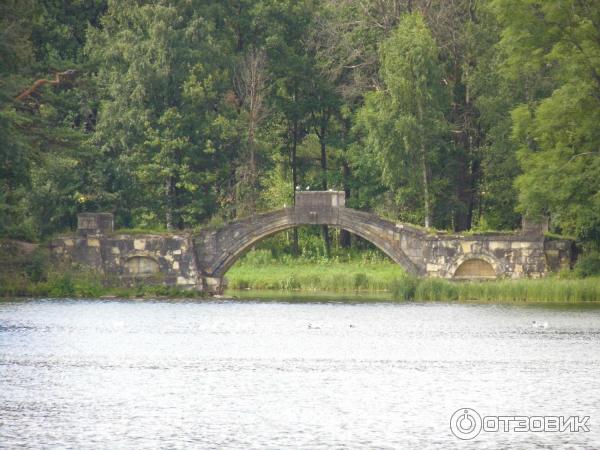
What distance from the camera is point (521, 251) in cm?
6656

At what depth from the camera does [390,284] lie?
65.1 m

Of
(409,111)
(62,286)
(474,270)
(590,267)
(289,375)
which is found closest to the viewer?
(289,375)

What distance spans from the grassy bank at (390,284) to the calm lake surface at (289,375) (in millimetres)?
3202

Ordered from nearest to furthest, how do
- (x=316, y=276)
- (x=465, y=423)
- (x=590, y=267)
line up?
(x=465, y=423)
(x=590, y=267)
(x=316, y=276)

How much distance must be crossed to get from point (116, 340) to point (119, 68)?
3081cm

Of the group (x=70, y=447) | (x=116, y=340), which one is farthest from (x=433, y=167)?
(x=70, y=447)

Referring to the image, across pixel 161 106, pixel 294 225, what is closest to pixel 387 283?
pixel 294 225

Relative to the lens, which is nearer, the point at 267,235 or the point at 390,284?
the point at 390,284

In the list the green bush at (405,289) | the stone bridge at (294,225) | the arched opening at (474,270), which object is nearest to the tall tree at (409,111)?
the stone bridge at (294,225)

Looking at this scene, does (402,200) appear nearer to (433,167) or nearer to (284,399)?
(433,167)

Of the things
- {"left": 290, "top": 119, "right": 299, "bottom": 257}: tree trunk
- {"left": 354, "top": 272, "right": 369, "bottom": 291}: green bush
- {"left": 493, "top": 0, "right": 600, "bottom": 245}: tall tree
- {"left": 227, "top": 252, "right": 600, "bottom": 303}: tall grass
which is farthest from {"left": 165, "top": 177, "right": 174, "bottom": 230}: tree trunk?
{"left": 493, "top": 0, "right": 600, "bottom": 245}: tall tree

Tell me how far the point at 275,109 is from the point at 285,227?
1394 centimetres

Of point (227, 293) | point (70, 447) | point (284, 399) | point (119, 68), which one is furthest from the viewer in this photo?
point (119, 68)

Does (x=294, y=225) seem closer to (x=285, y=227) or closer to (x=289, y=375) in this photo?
(x=285, y=227)
